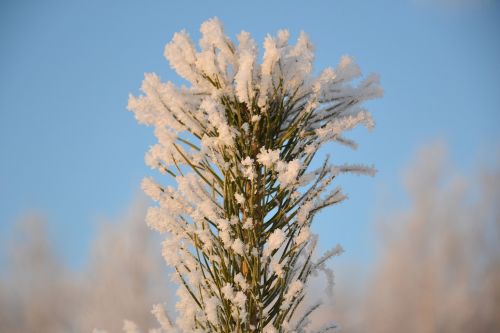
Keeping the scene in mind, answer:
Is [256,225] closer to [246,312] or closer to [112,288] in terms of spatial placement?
[246,312]

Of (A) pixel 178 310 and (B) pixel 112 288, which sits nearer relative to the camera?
(A) pixel 178 310

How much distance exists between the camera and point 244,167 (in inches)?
66.2

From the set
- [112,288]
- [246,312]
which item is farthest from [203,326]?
[112,288]

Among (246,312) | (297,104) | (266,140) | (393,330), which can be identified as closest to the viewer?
(246,312)

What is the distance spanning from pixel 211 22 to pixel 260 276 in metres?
1.09

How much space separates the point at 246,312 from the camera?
1.51 metres

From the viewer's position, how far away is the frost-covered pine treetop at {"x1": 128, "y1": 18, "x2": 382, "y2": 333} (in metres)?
1.56

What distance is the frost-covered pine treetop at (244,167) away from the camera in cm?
156

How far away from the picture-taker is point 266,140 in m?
1.73

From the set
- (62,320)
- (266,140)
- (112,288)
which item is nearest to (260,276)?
→ (266,140)

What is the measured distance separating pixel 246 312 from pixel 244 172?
54cm

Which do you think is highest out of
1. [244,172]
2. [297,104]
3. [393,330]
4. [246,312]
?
→ [393,330]

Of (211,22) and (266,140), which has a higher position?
(211,22)

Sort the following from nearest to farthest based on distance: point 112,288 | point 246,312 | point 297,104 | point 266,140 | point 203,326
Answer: point 246,312 < point 203,326 < point 266,140 < point 297,104 < point 112,288
